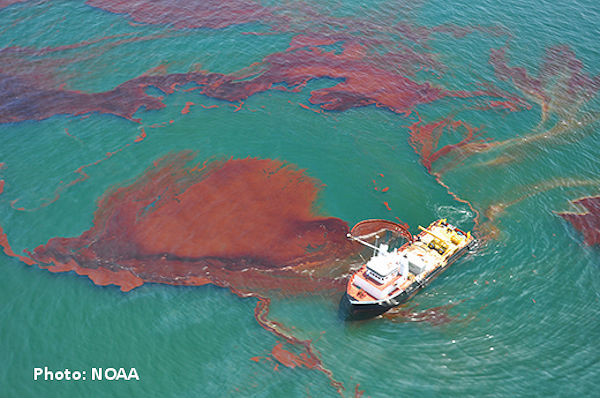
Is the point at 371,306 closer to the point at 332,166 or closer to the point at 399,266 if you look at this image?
the point at 399,266

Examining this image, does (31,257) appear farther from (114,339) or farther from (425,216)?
(425,216)

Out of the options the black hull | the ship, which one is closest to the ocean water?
the black hull

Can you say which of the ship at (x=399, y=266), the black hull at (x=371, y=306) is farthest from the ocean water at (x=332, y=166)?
the ship at (x=399, y=266)

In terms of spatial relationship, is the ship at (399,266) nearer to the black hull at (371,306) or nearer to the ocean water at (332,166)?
the black hull at (371,306)

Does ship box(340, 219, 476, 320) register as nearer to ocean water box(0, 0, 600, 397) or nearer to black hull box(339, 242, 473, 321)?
black hull box(339, 242, 473, 321)

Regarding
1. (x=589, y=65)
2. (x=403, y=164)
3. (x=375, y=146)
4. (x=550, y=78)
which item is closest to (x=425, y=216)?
(x=403, y=164)
